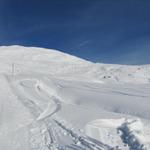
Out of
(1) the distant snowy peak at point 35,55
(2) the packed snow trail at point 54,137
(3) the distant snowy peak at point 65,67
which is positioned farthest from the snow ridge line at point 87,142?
(1) the distant snowy peak at point 35,55

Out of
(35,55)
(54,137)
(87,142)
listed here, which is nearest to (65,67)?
(35,55)

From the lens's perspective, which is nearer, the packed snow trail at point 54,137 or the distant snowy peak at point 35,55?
the packed snow trail at point 54,137

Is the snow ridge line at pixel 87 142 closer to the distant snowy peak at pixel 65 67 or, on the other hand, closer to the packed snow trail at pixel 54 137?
the packed snow trail at pixel 54 137

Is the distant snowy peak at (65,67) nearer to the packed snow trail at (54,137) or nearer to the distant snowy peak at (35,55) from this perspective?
the distant snowy peak at (35,55)

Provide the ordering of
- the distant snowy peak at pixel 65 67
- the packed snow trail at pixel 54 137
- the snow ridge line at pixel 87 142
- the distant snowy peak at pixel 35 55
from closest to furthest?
the snow ridge line at pixel 87 142, the packed snow trail at pixel 54 137, the distant snowy peak at pixel 65 67, the distant snowy peak at pixel 35 55

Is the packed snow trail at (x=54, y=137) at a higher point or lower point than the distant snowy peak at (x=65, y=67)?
lower

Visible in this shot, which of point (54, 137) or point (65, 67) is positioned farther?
point (65, 67)

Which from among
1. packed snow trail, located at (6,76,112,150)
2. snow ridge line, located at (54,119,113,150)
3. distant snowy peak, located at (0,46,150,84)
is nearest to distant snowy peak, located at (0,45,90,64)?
distant snowy peak, located at (0,46,150,84)

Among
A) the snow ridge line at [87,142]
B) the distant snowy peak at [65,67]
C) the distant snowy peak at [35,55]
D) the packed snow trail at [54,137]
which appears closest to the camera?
the snow ridge line at [87,142]

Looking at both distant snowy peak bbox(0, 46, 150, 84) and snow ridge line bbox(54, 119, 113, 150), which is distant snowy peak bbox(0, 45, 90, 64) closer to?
distant snowy peak bbox(0, 46, 150, 84)

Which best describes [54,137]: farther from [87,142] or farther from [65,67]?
[65,67]

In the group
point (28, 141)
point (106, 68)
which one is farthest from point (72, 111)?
point (106, 68)

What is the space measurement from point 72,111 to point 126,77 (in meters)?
34.3

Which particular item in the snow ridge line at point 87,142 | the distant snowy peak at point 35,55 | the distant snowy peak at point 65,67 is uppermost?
the distant snowy peak at point 35,55
